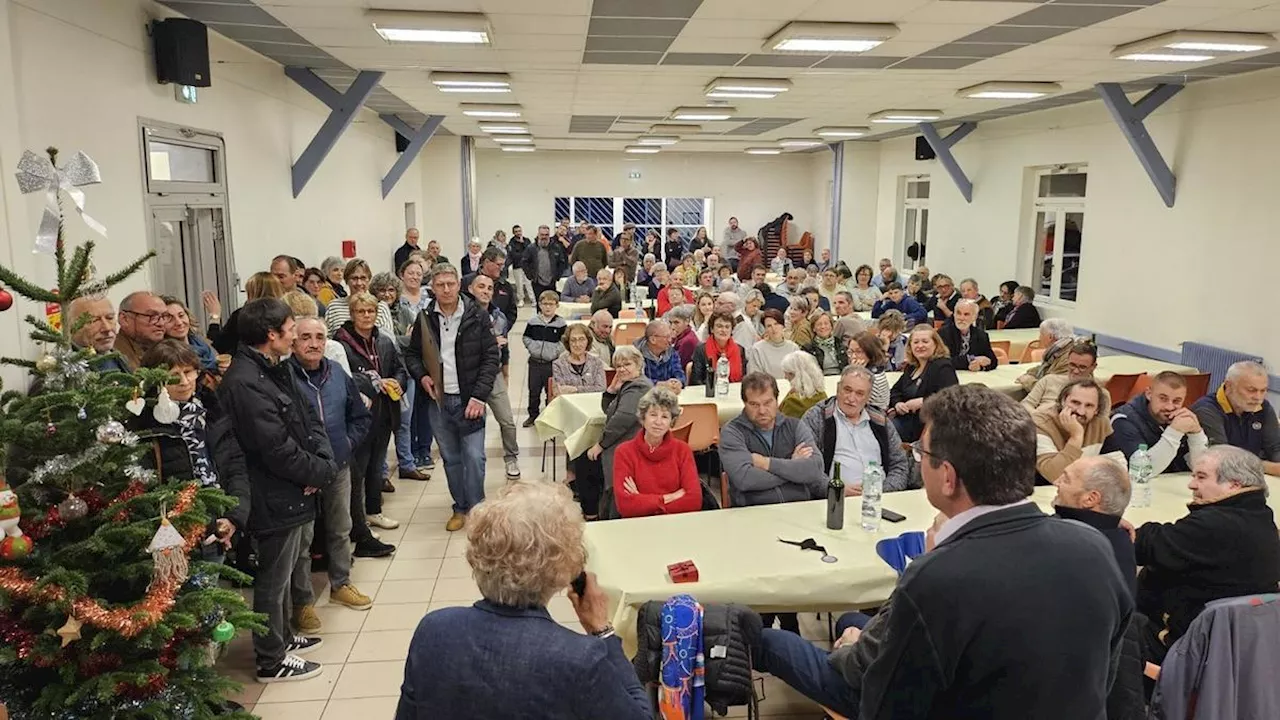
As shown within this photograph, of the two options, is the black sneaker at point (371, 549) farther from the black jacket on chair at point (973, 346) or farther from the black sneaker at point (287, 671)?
the black jacket on chair at point (973, 346)

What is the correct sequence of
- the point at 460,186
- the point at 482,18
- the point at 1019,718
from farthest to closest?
1. the point at 460,186
2. the point at 482,18
3. the point at 1019,718

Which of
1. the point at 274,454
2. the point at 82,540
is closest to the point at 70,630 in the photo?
the point at 82,540

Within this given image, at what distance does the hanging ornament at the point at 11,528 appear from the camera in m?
2.23

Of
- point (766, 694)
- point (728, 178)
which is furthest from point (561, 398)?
point (728, 178)

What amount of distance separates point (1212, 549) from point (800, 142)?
14.2m

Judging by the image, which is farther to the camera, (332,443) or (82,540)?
(332,443)

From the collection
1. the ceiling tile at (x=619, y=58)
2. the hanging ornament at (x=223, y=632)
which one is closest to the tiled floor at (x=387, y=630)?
the hanging ornament at (x=223, y=632)

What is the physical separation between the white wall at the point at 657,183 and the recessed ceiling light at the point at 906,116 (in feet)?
26.5

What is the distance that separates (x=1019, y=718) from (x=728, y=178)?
19644mm

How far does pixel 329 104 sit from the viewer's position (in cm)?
789

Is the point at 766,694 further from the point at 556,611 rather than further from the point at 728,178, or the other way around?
→ the point at 728,178

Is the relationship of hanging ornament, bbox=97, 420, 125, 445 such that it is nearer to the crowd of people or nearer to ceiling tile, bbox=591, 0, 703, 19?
the crowd of people

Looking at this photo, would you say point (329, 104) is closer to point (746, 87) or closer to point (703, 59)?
point (703, 59)

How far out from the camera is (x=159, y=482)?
2.66m
